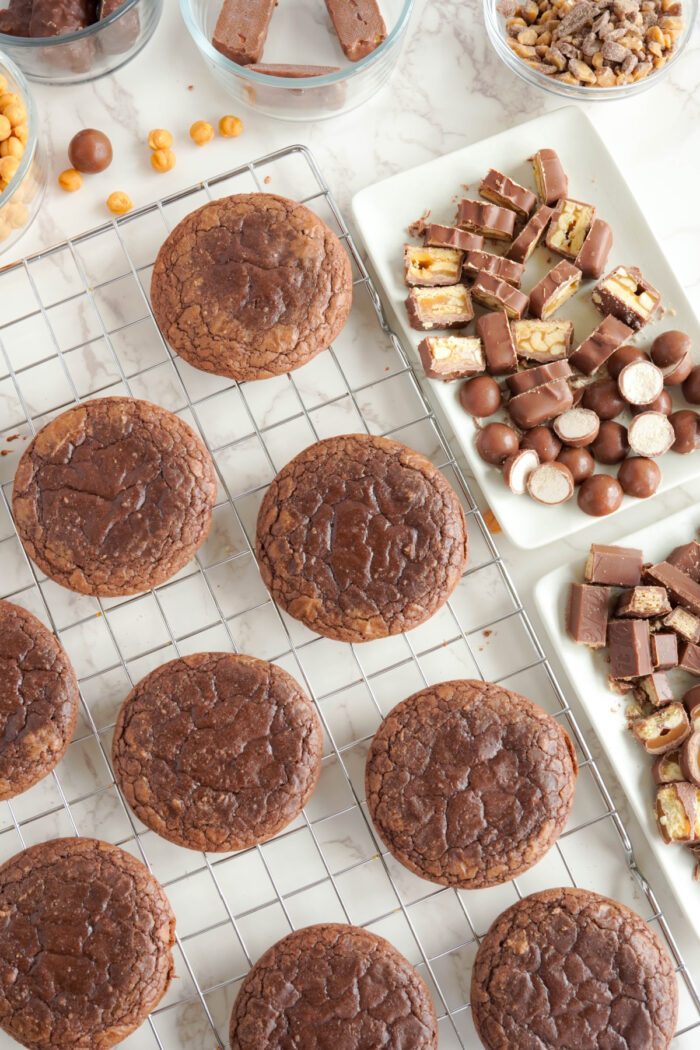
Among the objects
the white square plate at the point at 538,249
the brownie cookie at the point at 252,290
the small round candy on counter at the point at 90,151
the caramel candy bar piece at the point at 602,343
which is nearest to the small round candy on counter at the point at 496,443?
the white square plate at the point at 538,249

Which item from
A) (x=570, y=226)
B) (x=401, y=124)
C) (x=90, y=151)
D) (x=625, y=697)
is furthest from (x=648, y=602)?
(x=90, y=151)

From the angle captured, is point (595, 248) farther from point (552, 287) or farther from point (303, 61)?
point (303, 61)

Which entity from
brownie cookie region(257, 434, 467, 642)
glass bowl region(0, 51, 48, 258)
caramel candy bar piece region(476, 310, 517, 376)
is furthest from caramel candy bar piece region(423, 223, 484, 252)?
glass bowl region(0, 51, 48, 258)

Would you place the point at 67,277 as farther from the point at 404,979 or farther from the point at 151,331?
the point at 404,979

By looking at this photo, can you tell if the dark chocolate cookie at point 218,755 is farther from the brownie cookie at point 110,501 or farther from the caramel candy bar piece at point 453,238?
the caramel candy bar piece at point 453,238

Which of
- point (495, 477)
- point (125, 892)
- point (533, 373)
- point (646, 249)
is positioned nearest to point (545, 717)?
→ point (495, 477)

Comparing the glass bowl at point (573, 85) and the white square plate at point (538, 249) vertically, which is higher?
the glass bowl at point (573, 85)

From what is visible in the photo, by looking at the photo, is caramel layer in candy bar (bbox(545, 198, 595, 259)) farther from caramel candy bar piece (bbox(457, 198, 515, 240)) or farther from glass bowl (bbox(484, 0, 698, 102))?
glass bowl (bbox(484, 0, 698, 102))
